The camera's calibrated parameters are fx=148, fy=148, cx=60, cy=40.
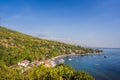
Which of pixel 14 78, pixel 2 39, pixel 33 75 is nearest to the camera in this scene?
pixel 33 75

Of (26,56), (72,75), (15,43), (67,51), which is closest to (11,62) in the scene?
(26,56)

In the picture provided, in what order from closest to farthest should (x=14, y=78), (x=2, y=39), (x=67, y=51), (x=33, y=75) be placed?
1. (x=33, y=75)
2. (x=14, y=78)
3. (x=2, y=39)
4. (x=67, y=51)

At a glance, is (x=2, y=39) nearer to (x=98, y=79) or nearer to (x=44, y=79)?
(x=98, y=79)

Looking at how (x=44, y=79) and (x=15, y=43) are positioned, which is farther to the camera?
(x=15, y=43)

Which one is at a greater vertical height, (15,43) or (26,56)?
(15,43)

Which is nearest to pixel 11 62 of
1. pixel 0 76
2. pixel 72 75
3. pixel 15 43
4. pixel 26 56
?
pixel 26 56

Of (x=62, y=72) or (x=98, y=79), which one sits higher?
(x=62, y=72)

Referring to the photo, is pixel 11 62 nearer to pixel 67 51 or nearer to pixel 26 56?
pixel 26 56

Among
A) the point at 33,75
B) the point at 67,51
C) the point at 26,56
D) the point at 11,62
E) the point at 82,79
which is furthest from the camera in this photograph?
the point at 67,51

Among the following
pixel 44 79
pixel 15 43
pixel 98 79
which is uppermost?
pixel 15 43
